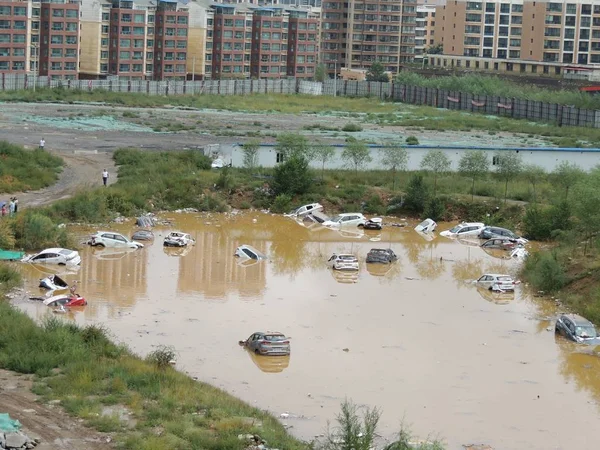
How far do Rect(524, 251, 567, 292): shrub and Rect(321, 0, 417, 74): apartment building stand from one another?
67.5 metres

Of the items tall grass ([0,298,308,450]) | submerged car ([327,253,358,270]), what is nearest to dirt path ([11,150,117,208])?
submerged car ([327,253,358,270])

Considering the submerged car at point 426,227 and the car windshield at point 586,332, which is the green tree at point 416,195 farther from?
the car windshield at point 586,332

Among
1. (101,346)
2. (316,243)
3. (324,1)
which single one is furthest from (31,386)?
(324,1)

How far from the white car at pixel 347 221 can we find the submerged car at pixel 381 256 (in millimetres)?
4317

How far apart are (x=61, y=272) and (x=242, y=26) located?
53.5 metres

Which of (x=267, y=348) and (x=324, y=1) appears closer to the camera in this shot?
(x=267, y=348)

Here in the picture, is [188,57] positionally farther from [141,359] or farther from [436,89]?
[141,359]

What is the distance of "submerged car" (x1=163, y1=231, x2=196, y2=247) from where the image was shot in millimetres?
31344

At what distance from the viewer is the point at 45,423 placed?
17375 millimetres

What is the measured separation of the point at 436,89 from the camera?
74312mm

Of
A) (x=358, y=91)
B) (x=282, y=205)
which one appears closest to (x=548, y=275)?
(x=282, y=205)

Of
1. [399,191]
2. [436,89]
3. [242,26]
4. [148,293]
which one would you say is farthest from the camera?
[242,26]

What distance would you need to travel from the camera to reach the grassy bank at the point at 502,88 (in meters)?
68.6

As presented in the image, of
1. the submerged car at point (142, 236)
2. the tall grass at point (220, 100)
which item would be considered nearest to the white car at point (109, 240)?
the submerged car at point (142, 236)
